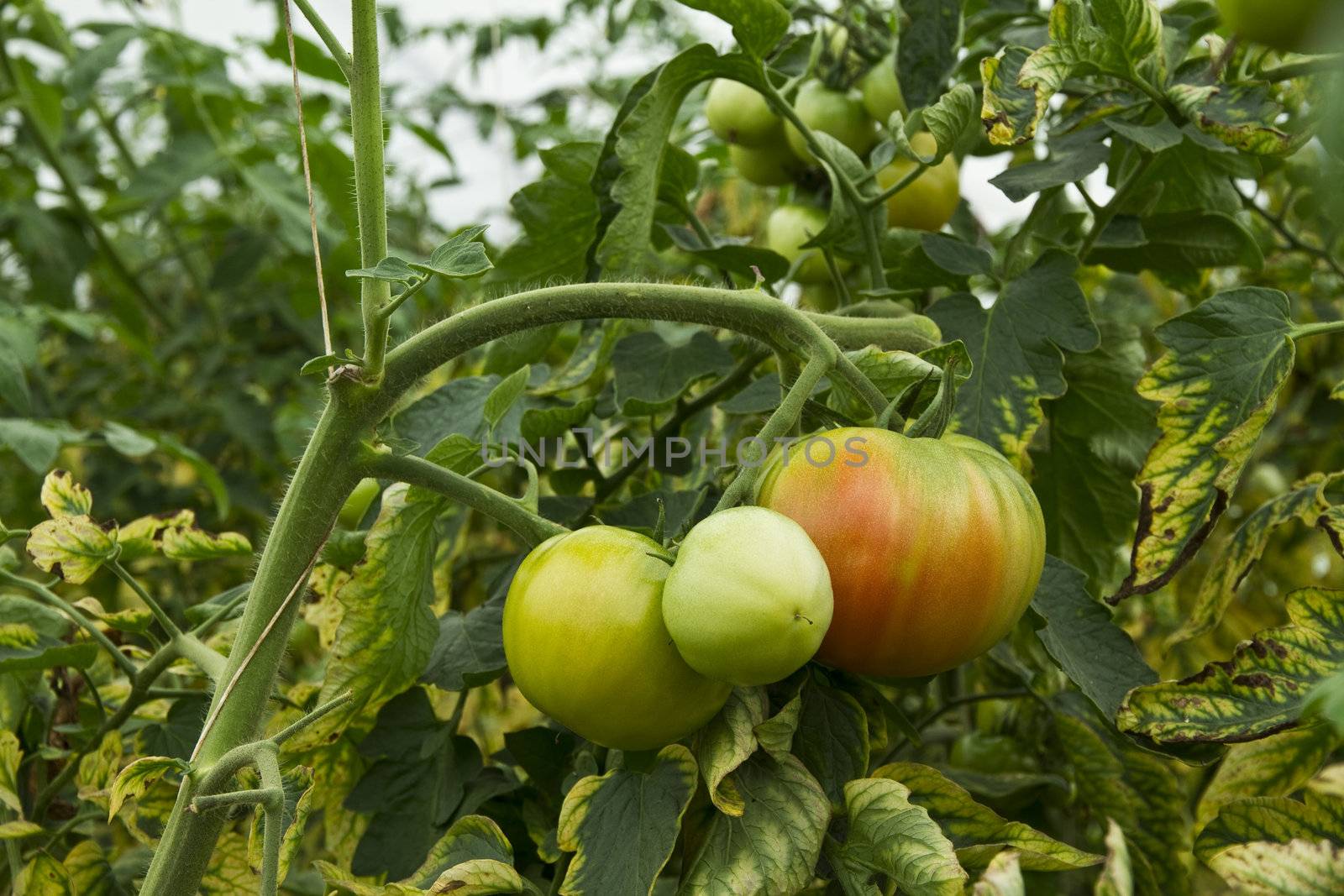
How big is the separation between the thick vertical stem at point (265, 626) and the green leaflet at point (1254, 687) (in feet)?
1.46

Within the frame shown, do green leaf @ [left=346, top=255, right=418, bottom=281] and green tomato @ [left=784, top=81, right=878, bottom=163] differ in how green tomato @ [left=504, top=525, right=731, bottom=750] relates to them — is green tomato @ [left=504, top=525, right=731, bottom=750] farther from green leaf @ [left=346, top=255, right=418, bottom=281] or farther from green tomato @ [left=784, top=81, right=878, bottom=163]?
green tomato @ [left=784, top=81, right=878, bottom=163]

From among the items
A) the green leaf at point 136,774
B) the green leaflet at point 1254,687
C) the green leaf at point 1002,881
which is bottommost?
the green leaflet at point 1254,687

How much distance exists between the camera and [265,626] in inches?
23.9

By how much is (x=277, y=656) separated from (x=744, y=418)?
48cm

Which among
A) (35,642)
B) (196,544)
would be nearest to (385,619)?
(196,544)

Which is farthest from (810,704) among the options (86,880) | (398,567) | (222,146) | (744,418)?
(222,146)

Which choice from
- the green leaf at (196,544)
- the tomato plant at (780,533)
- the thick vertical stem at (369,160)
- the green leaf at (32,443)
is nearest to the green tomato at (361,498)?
the tomato plant at (780,533)

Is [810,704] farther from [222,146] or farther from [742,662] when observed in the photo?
[222,146]

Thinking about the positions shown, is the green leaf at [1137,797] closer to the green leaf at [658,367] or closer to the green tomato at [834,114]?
the green leaf at [658,367]

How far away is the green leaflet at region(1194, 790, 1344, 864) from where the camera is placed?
565 millimetres

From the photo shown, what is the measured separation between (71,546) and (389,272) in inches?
12.8

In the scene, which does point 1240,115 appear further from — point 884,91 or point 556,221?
point 556,221

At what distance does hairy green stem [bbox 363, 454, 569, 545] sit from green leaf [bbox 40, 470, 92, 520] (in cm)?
27

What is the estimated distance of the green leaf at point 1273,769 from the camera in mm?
687
